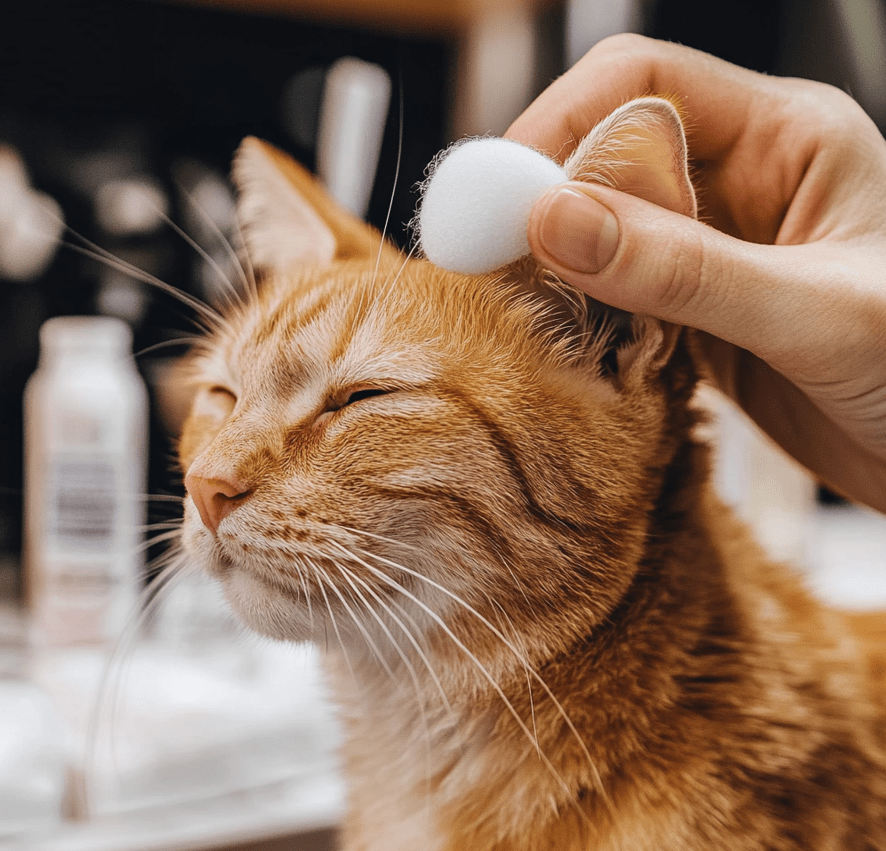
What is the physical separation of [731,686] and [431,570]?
0.21 m

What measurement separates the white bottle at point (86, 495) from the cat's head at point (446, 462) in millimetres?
623

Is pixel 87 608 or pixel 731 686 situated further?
pixel 87 608

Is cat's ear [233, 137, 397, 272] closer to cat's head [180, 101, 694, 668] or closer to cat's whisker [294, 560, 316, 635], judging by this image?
cat's head [180, 101, 694, 668]

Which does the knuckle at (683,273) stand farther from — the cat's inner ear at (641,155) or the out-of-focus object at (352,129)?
the out-of-focus object at (352,129)

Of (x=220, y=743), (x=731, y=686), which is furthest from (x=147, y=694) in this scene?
(x=731, y=686)

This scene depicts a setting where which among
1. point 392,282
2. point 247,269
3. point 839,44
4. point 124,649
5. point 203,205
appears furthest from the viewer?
point 203,205

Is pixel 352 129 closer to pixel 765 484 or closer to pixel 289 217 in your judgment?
pixel 289 217

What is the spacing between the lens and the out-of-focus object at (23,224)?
1.34 meters

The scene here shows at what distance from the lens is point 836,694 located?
56cm

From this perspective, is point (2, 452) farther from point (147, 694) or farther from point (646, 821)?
point (646, 821)

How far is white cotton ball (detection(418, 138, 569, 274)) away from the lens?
42 cm

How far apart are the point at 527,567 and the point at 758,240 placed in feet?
1.07

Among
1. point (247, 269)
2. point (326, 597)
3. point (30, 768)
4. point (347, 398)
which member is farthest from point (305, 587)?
point (30, 768)

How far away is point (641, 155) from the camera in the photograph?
442mm
